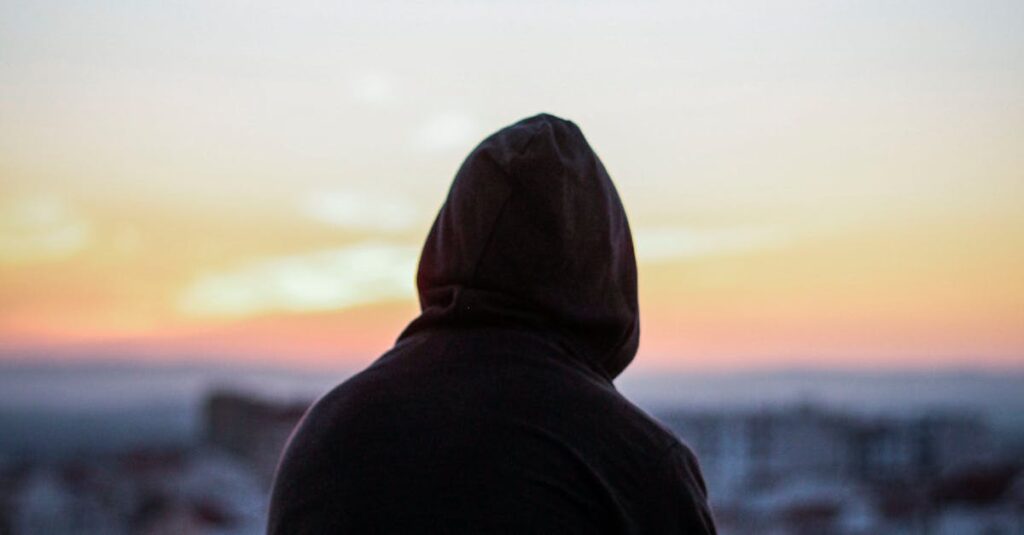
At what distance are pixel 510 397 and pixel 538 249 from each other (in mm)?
147

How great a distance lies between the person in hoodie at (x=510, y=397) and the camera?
1267 mm

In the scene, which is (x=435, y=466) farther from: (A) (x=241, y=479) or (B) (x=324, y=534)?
(A) (x=241, y=479)

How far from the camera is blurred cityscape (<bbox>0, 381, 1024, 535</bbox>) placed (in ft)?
69.4

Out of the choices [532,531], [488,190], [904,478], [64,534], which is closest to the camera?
[532,531]

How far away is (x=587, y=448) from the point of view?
129 centimetres

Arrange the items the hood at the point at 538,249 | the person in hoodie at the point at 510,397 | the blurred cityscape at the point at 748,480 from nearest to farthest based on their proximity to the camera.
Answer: the person in hoodie at the point at 510,397
the hood at the point at 538,249
the blurred cityscape at the point at 748,480

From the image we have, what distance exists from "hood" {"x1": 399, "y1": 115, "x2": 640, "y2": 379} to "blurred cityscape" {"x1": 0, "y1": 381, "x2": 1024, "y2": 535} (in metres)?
18.0

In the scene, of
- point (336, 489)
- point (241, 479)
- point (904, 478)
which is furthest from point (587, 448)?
point (904, 478)

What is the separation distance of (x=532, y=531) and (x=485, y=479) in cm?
6

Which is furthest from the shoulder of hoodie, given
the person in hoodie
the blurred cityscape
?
the blurred cityscape

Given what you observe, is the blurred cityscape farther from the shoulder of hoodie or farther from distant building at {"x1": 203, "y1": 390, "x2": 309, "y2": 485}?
the shoulder of hoodie

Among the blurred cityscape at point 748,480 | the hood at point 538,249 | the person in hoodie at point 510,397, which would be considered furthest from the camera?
the blurred cityscape at point 748,480

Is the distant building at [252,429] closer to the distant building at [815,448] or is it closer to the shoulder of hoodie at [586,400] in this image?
the distant building at [815,448]

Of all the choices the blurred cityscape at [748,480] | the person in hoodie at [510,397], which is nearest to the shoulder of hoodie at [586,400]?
the person in hoodie at [510,397]
